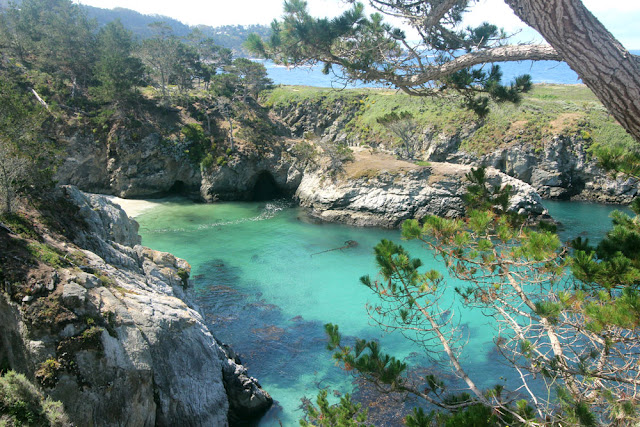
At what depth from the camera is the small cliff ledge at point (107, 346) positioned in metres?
6.53

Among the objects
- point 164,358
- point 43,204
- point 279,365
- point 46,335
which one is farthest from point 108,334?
point 279,365

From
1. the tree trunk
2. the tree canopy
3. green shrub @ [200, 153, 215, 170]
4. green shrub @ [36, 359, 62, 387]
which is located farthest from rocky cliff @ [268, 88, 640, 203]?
the tree trunk

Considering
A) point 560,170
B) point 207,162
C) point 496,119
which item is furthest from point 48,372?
point 496,119

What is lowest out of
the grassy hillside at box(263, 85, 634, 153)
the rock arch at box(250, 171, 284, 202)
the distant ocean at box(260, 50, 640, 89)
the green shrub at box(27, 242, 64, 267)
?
the rock arch at box(250, 171, 284, 202)

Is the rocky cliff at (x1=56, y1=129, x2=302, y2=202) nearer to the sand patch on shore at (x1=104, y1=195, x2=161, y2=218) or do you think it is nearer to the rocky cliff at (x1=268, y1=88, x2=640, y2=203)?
the sand patch on shore at (x1=104, y1=195, x2=161, y2=218)

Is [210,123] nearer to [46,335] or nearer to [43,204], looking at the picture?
[43,204]

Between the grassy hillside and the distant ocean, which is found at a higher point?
the distant ocean

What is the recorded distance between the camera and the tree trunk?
3.30 metres

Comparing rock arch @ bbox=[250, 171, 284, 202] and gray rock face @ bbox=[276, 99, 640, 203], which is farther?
rock arch @ bbox=[250, 171, 284, 202]

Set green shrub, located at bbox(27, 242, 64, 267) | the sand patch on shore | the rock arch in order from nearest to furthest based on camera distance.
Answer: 1. green shrub, located at bbox(27, 242, 64, 267)
2. the sand patch on shore
3. the rock arch

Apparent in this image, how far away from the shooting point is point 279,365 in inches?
496

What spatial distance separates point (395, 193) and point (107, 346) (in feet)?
75.2

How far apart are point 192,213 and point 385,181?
14.7m

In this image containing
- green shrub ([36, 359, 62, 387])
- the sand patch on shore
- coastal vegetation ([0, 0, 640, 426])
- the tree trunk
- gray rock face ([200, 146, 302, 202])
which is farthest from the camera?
gray rock face ([200, 146, 302, 202])
